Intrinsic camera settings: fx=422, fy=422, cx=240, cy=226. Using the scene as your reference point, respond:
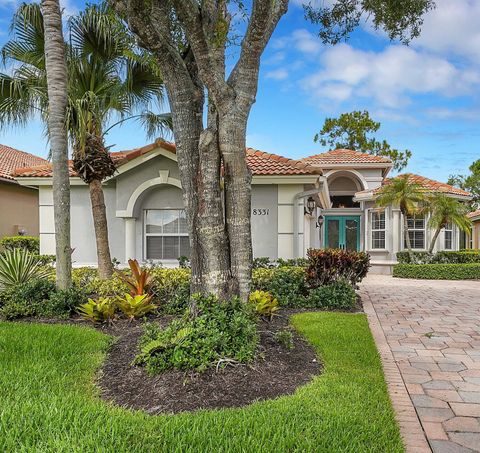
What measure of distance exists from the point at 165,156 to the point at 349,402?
10.9m

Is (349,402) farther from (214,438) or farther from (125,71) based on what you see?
(125,71)

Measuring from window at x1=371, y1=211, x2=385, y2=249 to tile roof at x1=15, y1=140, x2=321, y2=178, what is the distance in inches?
357

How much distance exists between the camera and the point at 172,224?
14.5 meters

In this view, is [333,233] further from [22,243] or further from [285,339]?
[285,339]

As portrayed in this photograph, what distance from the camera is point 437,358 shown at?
632cm

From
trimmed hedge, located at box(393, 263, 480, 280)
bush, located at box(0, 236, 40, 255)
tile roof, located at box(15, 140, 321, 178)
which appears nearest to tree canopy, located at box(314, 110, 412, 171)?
trimmed hedge, located at box(393, 263, 480, 280)

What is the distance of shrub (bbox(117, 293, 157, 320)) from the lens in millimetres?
8180

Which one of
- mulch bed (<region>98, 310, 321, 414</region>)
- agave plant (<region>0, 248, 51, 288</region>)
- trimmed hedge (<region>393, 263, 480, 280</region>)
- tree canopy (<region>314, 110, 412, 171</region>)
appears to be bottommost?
trimmed hedge (<region>393, 263, 480, 280</region>)

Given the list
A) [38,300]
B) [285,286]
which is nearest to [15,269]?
[38,300]

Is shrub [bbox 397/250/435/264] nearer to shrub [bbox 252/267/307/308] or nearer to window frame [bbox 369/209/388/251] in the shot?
window frame [bbox 369/209/388/251]

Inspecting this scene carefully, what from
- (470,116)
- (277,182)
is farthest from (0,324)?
(470,116)

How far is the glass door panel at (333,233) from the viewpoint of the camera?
23844 millimetres

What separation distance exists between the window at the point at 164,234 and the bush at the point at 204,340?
8769 mm

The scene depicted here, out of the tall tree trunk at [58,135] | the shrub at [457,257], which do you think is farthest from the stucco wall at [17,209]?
the shrub at [457,257]
